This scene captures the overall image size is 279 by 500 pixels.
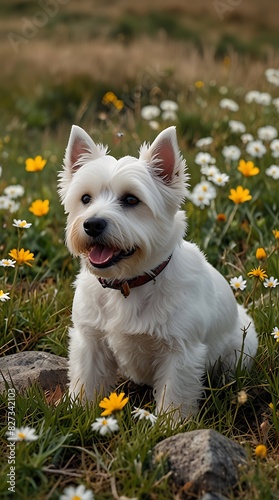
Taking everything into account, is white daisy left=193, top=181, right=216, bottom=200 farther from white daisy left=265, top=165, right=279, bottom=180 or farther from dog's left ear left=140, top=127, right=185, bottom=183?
dog's left ear left=140, top=127, right=185, bottom=183

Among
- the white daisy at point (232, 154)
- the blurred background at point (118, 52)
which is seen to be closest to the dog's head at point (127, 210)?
the white daisy at point (232, 154)

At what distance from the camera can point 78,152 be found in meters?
3.94

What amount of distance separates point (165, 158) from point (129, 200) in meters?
0.36

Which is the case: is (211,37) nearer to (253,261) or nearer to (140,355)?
(253,261)

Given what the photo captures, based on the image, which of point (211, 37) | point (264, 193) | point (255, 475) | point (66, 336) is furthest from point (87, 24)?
point (255, 475)

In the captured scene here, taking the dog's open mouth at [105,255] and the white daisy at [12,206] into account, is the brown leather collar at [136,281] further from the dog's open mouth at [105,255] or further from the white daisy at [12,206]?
the white daisy at [12,206]

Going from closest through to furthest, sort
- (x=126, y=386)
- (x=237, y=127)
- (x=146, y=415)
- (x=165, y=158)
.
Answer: (x=146, y=415) → (x=165, y=158) → (x=126, y=386) → (x=237, y=127)

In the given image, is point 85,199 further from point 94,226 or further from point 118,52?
point 118,52

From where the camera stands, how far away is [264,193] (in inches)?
244

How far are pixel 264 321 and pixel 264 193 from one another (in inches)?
76.6

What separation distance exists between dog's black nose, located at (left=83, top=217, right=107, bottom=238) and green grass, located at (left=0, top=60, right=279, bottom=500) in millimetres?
824

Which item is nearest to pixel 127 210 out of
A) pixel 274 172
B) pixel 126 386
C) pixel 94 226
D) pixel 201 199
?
pixel 94 226

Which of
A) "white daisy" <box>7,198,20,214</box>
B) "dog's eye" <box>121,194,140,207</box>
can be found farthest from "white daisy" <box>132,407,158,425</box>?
"white daisy" <box>7,198,20,214</box>

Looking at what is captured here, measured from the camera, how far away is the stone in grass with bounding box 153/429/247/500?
2.88 metres
